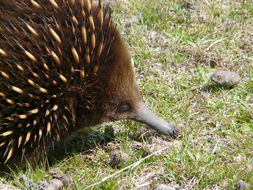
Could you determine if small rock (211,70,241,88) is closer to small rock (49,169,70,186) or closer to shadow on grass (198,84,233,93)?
shadow on grass (198,84,233,93)

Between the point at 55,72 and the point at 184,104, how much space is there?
1274 millimetres

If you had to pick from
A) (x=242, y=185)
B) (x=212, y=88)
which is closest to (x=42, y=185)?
(x=242, y=185)

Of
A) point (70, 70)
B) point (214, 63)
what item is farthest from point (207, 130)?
point (70, 70)

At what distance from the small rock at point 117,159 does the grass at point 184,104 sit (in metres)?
0.03

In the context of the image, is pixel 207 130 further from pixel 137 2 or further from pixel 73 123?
pixel 137 2

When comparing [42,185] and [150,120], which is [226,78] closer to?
[150,120]

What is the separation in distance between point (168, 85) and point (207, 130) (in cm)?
64

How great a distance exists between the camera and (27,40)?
2768 millimetres

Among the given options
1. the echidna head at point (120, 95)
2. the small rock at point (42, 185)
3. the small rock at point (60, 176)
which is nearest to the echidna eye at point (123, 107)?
the echidna head at point (120, 95)

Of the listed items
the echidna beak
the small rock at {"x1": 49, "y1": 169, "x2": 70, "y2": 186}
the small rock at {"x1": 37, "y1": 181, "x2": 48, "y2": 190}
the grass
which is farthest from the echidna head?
the small rock at {"x1": 37, "y1": 181, "x2": 48, "y2": 190}

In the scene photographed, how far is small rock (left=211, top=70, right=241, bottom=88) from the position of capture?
151 inches

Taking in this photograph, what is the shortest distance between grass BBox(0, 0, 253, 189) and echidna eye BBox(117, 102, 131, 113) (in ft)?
0.91

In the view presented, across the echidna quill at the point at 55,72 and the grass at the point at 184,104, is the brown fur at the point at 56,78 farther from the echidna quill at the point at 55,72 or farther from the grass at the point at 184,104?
the grass at the point at 184,104

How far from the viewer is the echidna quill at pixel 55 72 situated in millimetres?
2748
